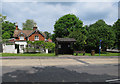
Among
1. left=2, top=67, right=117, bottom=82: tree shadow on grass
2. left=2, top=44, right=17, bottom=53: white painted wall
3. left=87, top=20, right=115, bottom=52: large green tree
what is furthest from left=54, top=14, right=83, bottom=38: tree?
left=2, top=67, right=117, bottom=82: tree shadow on grass

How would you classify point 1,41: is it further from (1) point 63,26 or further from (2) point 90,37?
(2) point 90,37

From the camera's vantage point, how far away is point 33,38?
1344 inches

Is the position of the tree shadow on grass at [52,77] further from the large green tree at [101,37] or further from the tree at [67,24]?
the tree at [67,24]

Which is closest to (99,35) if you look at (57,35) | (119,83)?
(57,35)

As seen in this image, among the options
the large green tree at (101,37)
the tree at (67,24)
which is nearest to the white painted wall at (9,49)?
the tree at (67,24)

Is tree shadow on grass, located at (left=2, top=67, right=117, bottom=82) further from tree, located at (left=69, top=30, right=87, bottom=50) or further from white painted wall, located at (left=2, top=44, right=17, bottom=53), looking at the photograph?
tree, located at (left=69, top=30, right=87, bottom=50)

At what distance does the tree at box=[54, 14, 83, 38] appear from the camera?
3944 centimetres

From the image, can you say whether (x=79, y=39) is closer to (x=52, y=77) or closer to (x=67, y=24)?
(x=67, y=24)

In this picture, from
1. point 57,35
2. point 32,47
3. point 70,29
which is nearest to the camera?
point 32,47

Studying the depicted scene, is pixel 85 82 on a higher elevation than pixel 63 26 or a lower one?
lower

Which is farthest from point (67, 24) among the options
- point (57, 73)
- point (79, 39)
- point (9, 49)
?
point (57, 73)

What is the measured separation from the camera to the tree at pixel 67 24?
3944 centimetres

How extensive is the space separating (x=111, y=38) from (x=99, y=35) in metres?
3.33

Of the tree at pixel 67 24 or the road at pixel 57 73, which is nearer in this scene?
the road at pixel 57 73
